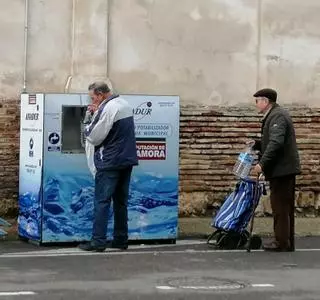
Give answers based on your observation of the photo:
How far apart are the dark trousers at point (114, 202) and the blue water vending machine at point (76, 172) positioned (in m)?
0.30

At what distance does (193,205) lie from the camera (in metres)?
12.3

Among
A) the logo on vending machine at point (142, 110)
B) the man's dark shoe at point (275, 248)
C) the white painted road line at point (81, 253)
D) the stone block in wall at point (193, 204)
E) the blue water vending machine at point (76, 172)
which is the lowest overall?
the white painted road line at point (81, 253)

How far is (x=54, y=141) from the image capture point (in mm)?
9375

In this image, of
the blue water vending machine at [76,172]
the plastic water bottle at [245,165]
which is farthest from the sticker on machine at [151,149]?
the plastic water bottle at [245,165]

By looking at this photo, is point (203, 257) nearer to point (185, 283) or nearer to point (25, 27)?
point (185, 283)

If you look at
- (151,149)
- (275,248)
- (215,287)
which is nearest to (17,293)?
(215,287)

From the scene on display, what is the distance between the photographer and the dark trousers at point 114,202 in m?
9.10

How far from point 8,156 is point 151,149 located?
283 cm

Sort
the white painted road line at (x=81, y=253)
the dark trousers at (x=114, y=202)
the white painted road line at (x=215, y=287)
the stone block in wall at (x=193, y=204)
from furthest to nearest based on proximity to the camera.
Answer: the stone block in wall at (x=193, y=204) < the dark trousers at (x=114, y=202) < the white painted road line at (x=81, y=253) < the white painted road line at (x=215, y=287)

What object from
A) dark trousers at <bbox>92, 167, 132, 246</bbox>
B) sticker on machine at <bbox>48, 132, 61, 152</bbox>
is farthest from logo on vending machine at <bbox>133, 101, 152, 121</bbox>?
sticker on machine at <bbox>48, 132, 61, 152</bbox>

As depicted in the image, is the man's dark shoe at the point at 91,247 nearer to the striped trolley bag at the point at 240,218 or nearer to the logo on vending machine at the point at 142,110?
the striped trolley bag at the point at 240,218

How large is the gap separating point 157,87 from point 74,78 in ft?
4.08

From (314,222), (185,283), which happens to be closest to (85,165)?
(185,283)

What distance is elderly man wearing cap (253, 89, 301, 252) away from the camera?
9266 millimetres
